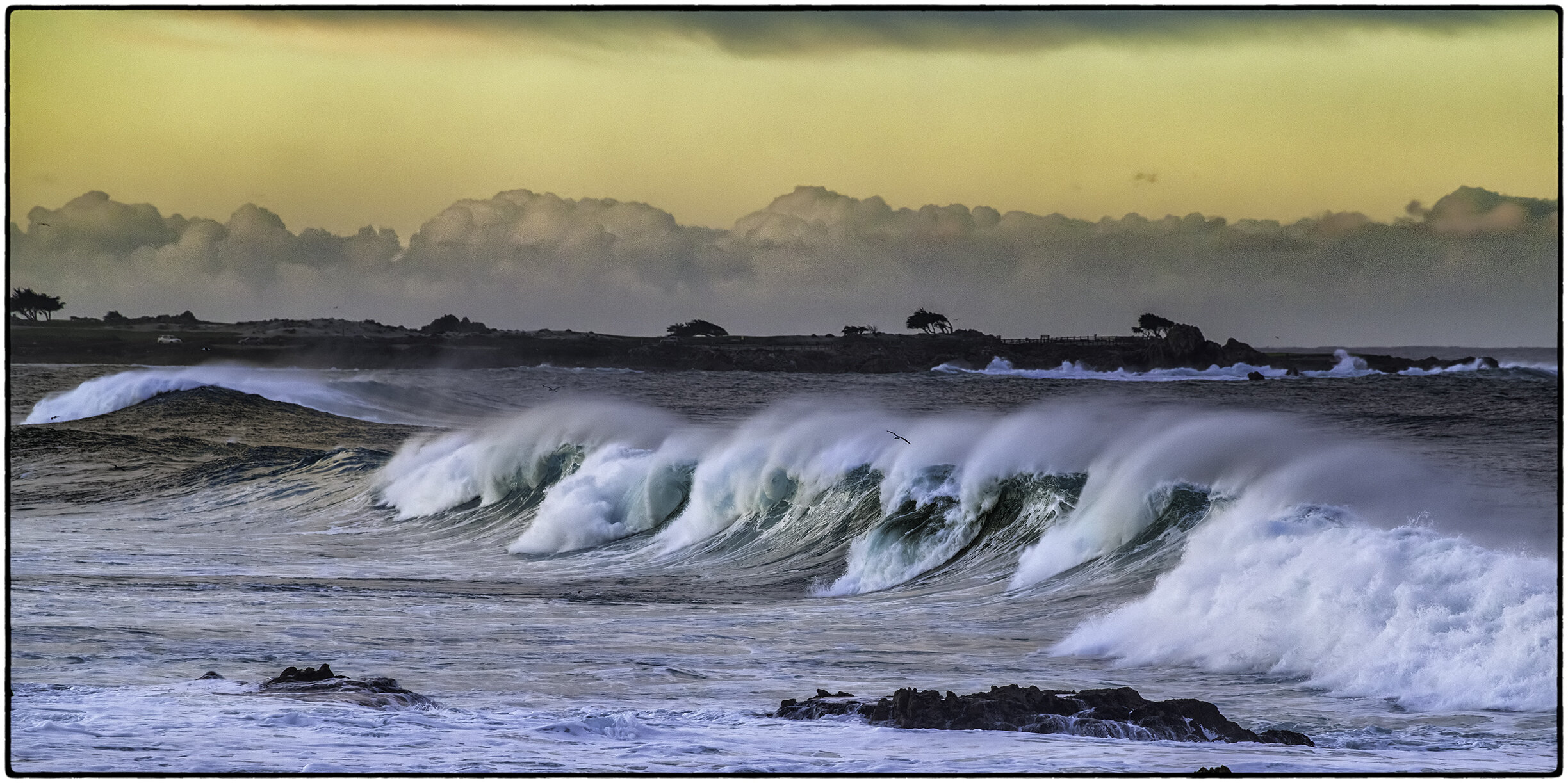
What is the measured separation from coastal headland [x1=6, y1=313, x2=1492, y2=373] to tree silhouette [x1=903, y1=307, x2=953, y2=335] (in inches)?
11.6

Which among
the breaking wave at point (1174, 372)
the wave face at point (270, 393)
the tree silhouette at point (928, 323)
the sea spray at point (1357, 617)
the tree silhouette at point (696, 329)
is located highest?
the tree silhouette at point (928, 323)

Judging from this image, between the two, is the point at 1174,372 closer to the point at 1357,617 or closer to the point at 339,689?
the point at 1357,617

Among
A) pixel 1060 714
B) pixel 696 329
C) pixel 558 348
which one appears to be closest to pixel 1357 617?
pixel 1060 714

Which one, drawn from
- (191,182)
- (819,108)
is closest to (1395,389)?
(819,108)

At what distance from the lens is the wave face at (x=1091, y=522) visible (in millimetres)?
7234

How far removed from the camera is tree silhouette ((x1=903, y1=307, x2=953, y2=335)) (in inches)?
744

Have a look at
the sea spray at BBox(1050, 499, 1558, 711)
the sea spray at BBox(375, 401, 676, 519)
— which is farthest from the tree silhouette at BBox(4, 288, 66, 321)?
the sea spray at BBox(1050, 499, 1558, 711)

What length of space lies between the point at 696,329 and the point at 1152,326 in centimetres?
586

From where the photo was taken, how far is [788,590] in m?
10.6

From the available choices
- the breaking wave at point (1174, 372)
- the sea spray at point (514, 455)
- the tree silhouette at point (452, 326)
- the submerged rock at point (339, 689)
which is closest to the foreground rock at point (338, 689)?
the submerged rock at point (339, 689)

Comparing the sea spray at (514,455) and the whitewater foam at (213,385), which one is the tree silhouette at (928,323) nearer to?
the sea spray at (514,455)

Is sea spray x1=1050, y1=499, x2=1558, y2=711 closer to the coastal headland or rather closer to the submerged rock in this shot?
the submerged rock

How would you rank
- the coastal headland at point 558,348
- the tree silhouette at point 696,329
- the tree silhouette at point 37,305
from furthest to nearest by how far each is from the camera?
1. the tree silhouette at point 696,329
2. the coastal headland at point 558,348
3. the tree silhouette at point 37,305

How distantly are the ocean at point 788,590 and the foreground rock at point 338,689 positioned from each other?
9cm
